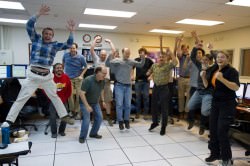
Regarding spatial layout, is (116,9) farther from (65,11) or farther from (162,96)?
(162,96)

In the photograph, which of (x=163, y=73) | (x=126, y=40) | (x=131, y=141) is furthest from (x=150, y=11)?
(x=126, y=40)

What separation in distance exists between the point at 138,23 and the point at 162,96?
11.6 feet

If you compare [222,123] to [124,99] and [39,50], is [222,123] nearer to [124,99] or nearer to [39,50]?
[124,99]

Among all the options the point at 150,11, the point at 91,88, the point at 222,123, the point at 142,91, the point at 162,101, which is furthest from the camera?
the point at 150,11

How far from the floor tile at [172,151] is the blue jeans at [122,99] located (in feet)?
3.28

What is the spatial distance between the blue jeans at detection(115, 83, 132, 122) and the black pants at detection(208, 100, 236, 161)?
1802mm

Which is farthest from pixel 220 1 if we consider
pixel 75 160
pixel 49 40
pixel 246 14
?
pixel 75 160

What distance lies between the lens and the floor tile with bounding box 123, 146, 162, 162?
9.43 feet

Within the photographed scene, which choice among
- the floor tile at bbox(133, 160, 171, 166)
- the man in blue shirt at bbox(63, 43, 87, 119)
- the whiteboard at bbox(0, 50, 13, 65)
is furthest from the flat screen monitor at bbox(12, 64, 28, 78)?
the floor tile at bbox(133, 160, 171, 166)

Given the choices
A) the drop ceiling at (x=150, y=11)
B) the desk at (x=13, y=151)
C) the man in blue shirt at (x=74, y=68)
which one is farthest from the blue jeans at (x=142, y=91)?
the desk at (x=13, y=151)

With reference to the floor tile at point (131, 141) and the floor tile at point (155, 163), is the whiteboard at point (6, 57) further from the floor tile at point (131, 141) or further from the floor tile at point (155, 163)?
the floor tile at point (155, 163)

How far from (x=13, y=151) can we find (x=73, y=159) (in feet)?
4.06

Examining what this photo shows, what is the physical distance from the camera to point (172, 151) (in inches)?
124

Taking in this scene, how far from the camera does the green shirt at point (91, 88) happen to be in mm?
3219
